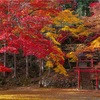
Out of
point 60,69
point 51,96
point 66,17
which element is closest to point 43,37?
point 66,17

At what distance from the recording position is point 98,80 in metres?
30.2

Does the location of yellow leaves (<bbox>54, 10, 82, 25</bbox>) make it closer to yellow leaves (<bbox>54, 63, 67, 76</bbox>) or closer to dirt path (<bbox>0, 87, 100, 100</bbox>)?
yellow leaves (<bbox>54, 63, 67, 76</bbox>)

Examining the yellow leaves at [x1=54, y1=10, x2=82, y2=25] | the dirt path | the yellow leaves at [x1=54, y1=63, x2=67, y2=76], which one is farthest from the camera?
the yellow leaves at [x1=54, y1=10, x2=82, y2=25]

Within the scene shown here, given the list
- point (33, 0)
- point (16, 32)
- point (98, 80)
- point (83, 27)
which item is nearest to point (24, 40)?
point (16, 32)

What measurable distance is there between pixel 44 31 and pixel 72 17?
3434 mm

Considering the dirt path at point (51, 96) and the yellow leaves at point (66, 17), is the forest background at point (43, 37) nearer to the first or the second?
the yellow leaves at point (66, 17)

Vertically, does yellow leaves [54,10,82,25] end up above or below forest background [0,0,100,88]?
above

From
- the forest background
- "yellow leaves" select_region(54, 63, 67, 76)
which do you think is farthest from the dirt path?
"yellow leaves" select_region(54, 63, 67, 76)

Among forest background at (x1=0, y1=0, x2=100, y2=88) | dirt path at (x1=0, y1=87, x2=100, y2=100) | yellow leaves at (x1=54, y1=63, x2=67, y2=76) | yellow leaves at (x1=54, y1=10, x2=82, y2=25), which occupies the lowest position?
dirt path at (x1=0, y1=87, x2=100, y2=100)

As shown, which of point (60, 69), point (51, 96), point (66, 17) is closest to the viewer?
point (51, 96)

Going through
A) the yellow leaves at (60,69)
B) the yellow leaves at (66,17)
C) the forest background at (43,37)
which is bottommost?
the yellow leaves at (60,69)

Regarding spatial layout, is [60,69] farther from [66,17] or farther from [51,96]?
[51,96]

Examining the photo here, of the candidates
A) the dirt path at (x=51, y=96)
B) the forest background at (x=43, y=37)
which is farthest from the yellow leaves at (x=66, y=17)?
the dirt path at (x=51, y=96)

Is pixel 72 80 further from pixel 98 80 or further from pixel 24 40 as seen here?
pixel 24 40
